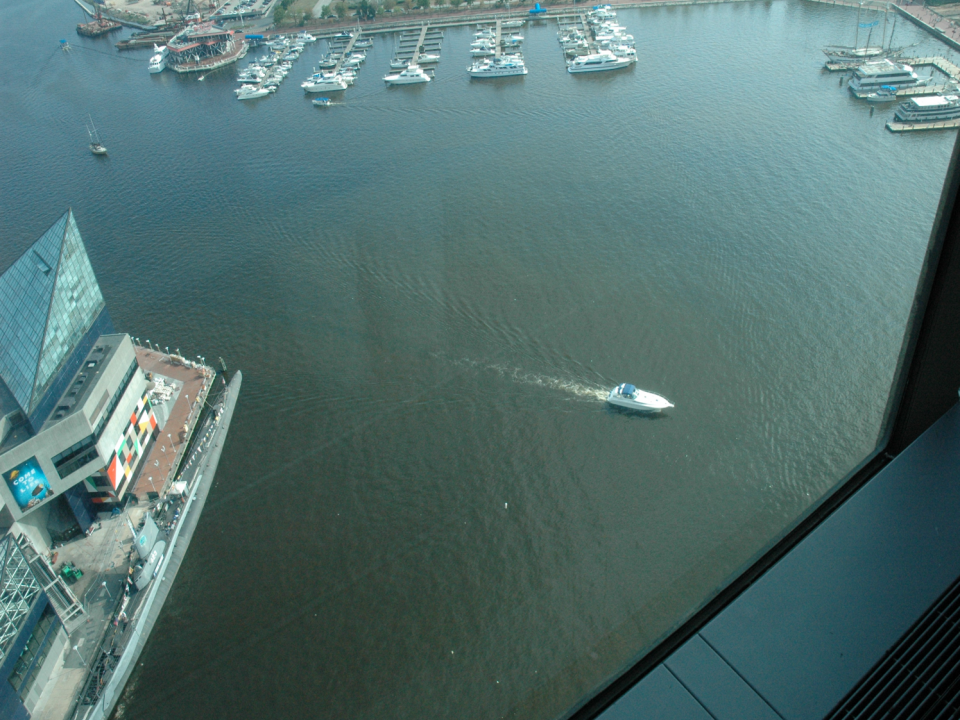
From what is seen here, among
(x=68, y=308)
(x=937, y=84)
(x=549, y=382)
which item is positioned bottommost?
(x=549, y=382)

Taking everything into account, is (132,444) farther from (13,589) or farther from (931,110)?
(931,110)

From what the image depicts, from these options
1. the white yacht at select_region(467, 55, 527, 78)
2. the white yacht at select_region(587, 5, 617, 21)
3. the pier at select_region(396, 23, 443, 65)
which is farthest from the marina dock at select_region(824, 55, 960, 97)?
the pier at select_region(396, 23, 443, 65)

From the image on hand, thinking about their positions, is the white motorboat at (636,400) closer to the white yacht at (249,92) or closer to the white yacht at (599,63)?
the white yacht at (599,63)

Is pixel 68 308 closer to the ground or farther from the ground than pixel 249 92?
farther from the ground

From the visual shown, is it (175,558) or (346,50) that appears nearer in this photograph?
(175,558)

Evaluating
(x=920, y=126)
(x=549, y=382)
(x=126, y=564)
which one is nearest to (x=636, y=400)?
(x=549, y=382)

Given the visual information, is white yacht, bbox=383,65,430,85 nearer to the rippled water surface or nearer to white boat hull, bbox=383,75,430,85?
white boat hull, bbox=383,75,430,85
